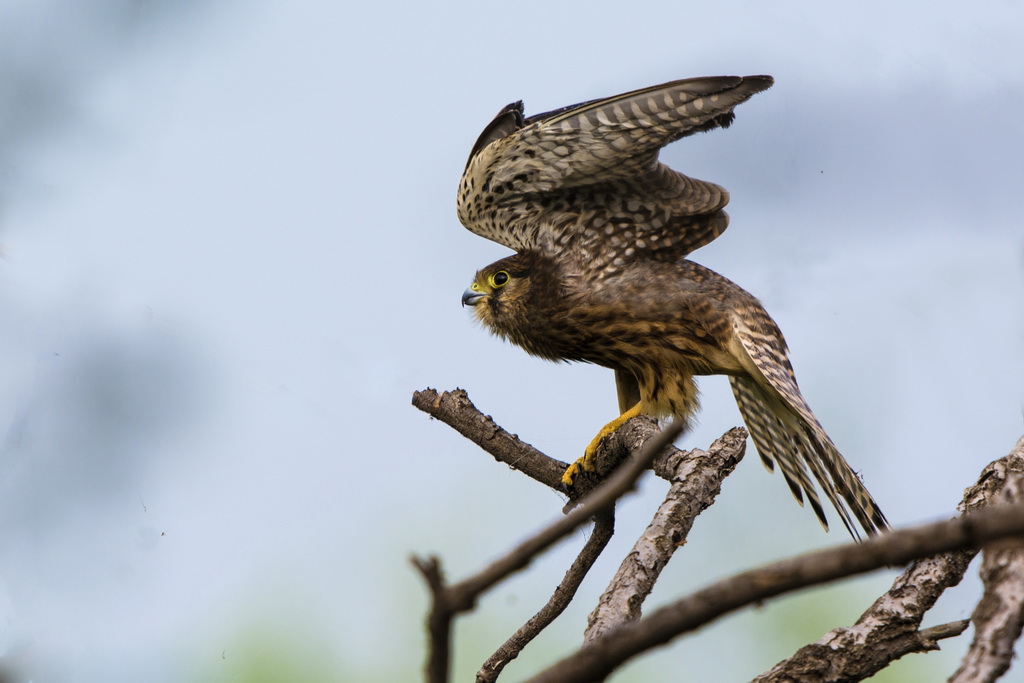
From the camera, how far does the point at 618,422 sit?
2.99 meters

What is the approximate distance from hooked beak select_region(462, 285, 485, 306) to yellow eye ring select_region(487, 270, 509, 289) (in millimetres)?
64

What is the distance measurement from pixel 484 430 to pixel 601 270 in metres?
0.87

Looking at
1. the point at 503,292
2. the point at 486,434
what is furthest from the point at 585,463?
the point at 503,292

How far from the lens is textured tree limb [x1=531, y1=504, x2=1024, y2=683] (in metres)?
0.85

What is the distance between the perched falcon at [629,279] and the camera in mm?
2912

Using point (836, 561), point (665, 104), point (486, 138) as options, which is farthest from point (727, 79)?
point (836, 561)

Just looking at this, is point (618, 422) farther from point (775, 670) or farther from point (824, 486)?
point (775, 670)

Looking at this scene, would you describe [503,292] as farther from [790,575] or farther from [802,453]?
[790,575]

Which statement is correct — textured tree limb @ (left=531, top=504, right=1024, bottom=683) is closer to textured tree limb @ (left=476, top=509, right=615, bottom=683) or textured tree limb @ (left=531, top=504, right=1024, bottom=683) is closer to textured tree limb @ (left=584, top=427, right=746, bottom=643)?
textured tree limb @ (left=584, top=427, right=746, bottom=643)

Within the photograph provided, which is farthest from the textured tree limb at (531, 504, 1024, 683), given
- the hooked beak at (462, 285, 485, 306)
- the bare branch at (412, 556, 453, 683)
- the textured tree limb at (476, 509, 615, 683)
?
the hooked beak at (462, 285, 485, 306)

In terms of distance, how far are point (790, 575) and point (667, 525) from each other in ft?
3.71

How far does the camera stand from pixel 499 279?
3.49 m

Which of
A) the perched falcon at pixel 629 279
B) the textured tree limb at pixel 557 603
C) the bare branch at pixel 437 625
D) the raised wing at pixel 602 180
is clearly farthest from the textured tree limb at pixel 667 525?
the raised wing at pixel 602 180

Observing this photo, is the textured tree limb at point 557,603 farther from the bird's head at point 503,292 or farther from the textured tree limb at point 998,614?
the textured tree limb at point 998,614
